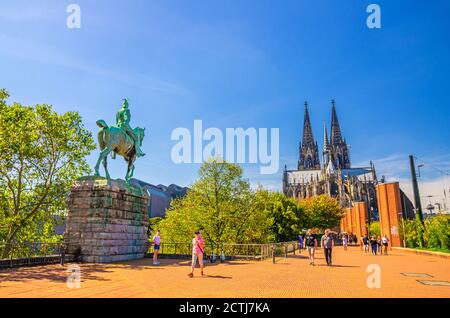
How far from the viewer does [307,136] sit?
143 meters

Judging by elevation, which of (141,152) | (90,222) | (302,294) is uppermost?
(141,152)

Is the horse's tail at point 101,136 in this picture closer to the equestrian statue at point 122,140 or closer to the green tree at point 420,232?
the equestrian statue at point 122,140

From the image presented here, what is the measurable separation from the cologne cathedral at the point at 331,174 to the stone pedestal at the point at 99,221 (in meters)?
82.2

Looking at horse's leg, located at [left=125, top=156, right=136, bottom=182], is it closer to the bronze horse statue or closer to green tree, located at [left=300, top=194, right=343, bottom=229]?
the bronze horse statue

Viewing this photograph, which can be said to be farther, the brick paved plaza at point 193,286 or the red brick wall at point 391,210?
the red brick wall at point 391,210

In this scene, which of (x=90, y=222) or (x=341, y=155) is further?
(x=341, y=155)

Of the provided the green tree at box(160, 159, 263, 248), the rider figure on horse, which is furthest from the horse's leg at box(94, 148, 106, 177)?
the green tree at box(160, 159, 263, 248)

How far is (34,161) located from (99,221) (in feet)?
34.4

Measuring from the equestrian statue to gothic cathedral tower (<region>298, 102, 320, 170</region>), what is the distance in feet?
407

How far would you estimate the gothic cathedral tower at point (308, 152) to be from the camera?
5379 inches

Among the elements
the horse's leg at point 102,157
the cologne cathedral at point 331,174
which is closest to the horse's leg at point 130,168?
the horse's leg at point 102,157
